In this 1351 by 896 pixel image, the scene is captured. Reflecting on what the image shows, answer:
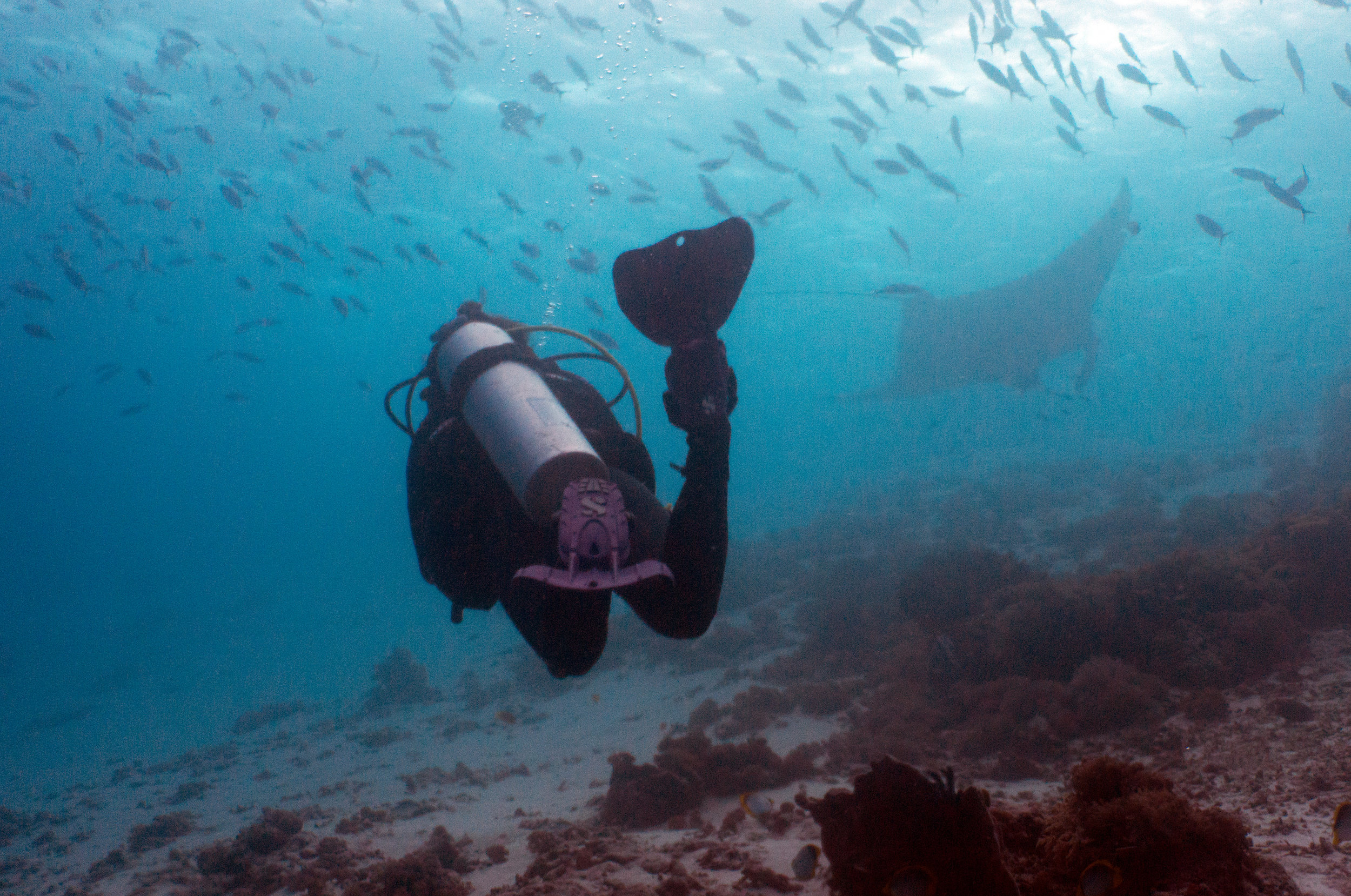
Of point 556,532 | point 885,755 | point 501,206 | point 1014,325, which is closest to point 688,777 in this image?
point 885,755

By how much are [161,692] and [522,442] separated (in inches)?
1286

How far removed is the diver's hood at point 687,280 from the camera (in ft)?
9.08

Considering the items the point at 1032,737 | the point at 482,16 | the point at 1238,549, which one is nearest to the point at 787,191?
the point at 482,16

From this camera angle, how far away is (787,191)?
32.1 meters

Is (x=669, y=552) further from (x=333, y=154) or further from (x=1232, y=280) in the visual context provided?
(x=1232, y=280)

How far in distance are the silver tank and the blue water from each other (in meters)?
8.85

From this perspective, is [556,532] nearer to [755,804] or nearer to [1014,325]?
[755,804]

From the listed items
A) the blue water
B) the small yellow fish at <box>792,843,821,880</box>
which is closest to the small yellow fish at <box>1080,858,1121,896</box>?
the small yellow fish at <box>792,843,821,880</box>

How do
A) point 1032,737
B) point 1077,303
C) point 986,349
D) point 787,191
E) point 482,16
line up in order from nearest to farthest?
1. point 1032,737
2. point 482,16
3. point 1077,303
4. point 986,349
5. point 787,191

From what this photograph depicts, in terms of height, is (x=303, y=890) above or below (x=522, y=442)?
below

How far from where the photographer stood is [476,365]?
324 centimetres

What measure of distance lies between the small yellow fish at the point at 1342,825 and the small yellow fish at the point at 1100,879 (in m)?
0.89

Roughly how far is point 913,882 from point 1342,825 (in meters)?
1.66

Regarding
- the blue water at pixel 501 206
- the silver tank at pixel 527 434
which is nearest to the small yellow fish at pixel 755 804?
the silver tank at pixel 527 434
